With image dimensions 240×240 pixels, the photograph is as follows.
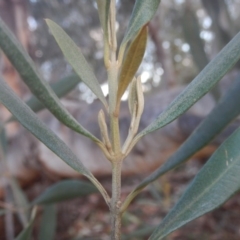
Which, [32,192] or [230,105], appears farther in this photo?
[32,192]

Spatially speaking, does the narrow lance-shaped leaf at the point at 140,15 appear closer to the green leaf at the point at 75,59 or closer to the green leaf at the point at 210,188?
the green leaf at the point at 75,59

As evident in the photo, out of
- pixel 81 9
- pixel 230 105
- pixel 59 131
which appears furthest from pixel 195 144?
pixel 81 9

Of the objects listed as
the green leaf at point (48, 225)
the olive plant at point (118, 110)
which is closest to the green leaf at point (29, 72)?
the olive plant at point (118, 110)

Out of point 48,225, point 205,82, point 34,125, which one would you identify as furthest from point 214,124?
point 48,225

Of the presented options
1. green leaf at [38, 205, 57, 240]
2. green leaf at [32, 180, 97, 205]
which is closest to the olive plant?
green leaf at [32, 180, 97, 205]

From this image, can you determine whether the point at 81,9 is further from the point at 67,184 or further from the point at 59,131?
the point at 67,184

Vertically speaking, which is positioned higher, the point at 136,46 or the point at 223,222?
the point at 136,46
